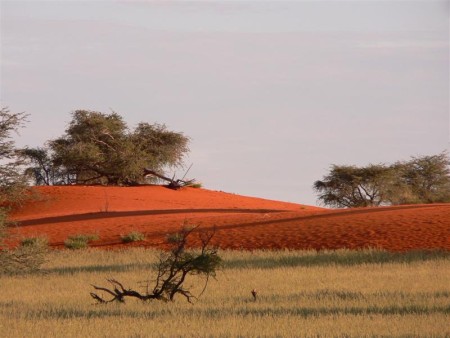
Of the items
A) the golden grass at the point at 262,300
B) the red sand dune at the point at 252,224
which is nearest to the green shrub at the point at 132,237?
the red sand dune at the point at 252,224

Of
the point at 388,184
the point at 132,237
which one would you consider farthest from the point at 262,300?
the point at 388,184

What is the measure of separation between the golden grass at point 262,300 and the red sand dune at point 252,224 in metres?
3.48

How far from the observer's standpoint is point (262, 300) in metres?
19.5

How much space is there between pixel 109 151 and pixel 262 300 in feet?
161

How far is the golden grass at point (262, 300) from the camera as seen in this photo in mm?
14742

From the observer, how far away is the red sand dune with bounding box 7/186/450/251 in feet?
115

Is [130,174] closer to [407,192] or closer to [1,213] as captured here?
[407,192]

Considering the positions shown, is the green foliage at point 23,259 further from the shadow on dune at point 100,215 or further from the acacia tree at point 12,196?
the shadow on dune at point 100,215

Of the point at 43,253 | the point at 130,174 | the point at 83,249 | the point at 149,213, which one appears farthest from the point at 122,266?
the point at 130,174

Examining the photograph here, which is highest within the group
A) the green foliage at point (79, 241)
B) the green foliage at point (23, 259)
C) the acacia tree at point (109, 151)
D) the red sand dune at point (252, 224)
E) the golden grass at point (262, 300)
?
the acacia tree at point (109, 151)

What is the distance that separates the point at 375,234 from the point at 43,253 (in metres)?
13.0

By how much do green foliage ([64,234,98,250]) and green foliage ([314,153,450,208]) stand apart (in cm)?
3095

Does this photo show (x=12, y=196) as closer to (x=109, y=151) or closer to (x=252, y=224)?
(x=252, y=224)

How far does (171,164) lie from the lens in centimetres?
7150
